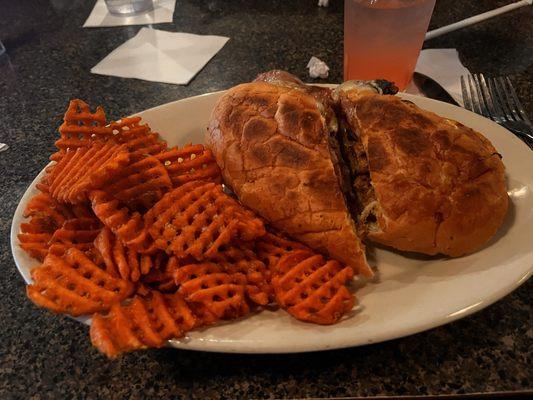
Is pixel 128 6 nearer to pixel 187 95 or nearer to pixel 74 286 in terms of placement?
pixel 187 95

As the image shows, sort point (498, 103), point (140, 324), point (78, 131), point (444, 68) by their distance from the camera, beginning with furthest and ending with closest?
point (444, 68), point (498, 103), point (78, 131), point (140, 324)

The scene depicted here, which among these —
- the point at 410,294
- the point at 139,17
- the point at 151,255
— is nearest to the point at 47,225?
the point at 151,255

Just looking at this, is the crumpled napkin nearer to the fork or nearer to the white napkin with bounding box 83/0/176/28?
the fork

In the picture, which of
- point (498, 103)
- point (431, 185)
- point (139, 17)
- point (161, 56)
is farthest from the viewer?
point (139, 17)

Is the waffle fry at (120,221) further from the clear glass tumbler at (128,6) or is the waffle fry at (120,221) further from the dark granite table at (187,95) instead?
the clear glass tumbler at (128,6)

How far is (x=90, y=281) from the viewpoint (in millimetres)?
686

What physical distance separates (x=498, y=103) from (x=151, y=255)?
99 centimetres

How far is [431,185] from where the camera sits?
0.75 meters

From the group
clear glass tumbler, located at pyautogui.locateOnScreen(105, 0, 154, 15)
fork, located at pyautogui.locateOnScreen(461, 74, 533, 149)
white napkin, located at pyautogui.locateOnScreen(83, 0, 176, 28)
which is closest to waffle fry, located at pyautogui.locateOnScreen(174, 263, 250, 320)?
fork, located at pyautogui.locateOnScreen(461, 74, 533, 149)

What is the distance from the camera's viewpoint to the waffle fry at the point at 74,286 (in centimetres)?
66

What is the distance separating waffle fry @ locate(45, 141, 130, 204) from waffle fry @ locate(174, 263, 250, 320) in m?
0.22

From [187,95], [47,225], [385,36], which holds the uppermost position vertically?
[385,36]

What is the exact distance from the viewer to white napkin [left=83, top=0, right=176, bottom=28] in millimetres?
1949

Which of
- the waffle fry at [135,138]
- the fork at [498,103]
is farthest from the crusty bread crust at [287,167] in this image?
the fork at [498,103]
